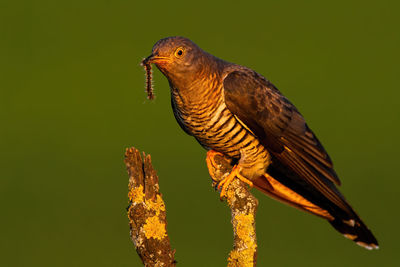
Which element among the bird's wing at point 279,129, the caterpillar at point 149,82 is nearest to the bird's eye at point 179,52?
the caterpillar at point 149,82

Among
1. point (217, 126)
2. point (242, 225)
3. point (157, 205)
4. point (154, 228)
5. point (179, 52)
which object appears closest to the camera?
point (154, 228)

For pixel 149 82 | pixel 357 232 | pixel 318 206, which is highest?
pixel 149 82

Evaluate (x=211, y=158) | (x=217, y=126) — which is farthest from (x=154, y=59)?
(x=211, y=158)

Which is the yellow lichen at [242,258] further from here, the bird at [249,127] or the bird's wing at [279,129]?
the bird's wing at [279,129]

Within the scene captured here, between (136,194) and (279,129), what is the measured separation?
6.22 ft

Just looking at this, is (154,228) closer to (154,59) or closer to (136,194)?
(136,194)

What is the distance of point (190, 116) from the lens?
15.7ft

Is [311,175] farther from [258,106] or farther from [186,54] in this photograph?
[186,54]

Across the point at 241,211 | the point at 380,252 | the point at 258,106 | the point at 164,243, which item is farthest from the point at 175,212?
the point at 164,243

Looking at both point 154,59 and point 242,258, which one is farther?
point 154,59

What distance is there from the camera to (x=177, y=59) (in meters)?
4.55

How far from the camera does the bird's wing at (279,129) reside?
4.71 m

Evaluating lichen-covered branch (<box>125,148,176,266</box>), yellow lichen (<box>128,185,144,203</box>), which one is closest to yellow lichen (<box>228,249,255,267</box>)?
lichen-covered branch (<box>125,148,176,266</box>)

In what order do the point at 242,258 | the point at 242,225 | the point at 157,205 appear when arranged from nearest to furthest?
the point at 157,205
the point at 242,258
the point at 242,225
